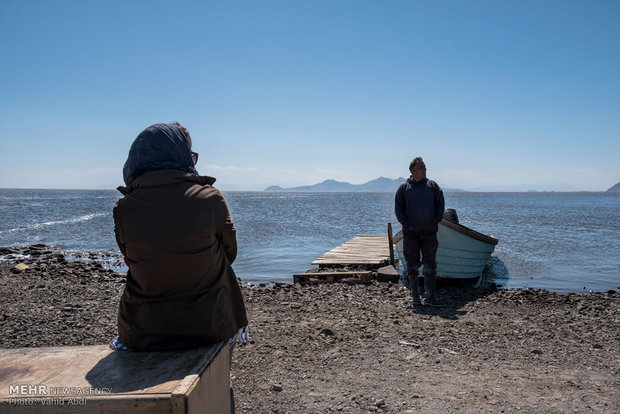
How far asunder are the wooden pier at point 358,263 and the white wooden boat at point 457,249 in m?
1.02

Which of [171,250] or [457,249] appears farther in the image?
[457,249]

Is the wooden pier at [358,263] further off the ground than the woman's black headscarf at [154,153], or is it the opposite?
the woman's black headscarf at [154,153]

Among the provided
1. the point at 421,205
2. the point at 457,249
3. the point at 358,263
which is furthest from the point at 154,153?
the point at 358,263

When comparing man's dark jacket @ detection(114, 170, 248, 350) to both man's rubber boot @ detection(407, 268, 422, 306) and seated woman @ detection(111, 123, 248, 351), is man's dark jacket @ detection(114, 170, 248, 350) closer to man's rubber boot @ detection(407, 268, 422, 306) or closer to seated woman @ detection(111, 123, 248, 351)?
seated woman @ detection(111, 123, 248, 351)

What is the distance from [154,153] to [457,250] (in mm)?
9361

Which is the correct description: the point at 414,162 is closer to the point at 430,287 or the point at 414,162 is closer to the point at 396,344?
the point at 430,287

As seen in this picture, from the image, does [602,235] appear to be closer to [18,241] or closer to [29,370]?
[29,370]

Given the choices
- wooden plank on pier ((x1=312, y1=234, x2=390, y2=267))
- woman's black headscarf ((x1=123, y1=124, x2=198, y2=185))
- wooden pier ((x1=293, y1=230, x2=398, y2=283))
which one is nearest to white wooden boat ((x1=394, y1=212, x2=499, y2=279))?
wooden pier ((x1=293, y1=230, x2=398, y2=283))

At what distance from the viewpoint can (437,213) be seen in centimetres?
780

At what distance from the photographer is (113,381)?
2.25 m

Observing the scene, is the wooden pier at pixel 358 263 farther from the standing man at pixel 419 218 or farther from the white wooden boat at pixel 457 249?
the standing man at pixel 419 218

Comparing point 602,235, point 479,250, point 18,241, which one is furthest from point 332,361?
point 602,235

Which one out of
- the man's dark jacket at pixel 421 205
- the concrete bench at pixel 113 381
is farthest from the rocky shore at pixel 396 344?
the concrete bench at pixel 113 381

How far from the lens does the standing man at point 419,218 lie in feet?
25.4
